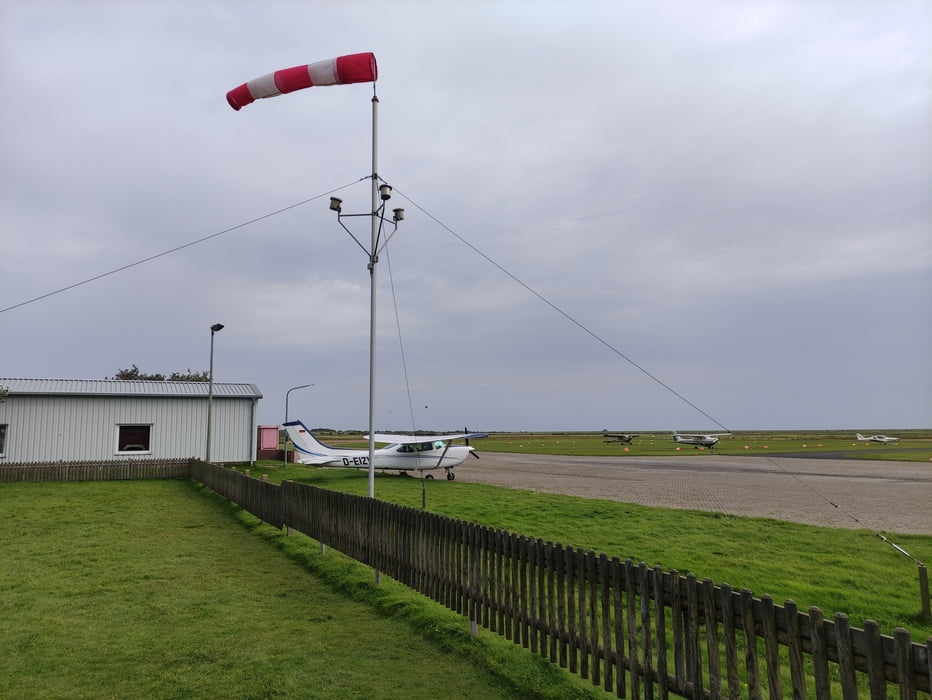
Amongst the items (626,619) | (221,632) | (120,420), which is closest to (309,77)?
(221,632)

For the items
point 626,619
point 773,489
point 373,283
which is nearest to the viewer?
point 626,619

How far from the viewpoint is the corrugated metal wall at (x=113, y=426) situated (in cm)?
2686

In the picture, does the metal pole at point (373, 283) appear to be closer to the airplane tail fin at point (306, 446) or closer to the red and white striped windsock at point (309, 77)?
the red and white striped windsock at point (309, 77)

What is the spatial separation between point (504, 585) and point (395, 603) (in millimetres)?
2231

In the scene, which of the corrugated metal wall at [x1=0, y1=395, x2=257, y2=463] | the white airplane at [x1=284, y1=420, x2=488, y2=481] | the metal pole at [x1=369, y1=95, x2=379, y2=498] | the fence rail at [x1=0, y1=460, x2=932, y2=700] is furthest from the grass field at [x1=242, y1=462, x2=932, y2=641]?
the corrugated metal wall at [x1=0, y1=395, x2=257, y2=463]

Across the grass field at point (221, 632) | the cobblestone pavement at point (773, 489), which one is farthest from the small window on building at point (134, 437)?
the grass field at point (221, 632)

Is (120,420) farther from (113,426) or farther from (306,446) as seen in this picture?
(306,446)

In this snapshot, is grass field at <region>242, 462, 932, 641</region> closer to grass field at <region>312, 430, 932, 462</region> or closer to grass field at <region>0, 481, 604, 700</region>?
grass field at <region>0, 481, 604, 700</region>

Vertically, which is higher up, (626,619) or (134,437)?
(134,437)

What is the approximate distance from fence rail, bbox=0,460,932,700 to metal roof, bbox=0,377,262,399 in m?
23.8

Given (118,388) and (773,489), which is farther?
(118,388)

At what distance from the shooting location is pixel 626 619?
19.7ft

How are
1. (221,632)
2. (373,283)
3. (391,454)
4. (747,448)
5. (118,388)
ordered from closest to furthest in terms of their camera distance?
(221,632), (373,283), (118,388), (391,454), (747,448)

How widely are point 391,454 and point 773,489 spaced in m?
18.4
